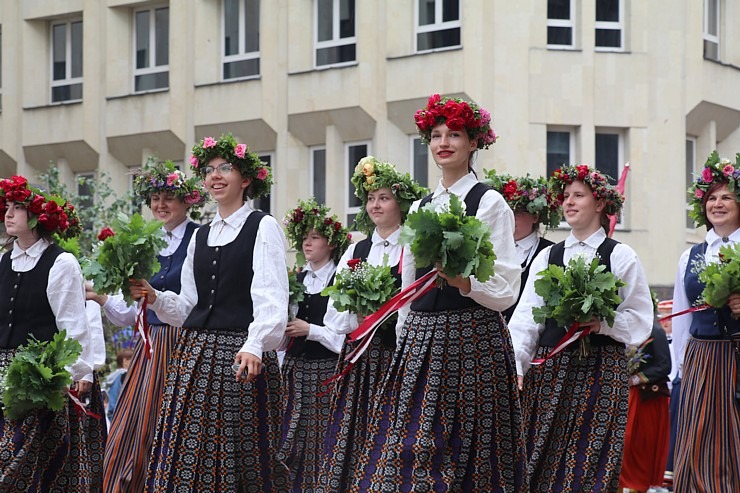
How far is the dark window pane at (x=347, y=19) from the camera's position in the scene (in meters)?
24.9

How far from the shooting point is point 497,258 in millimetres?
7008

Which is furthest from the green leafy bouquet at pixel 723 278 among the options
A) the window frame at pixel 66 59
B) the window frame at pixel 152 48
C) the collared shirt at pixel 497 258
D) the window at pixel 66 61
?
the window at pixel 66 61

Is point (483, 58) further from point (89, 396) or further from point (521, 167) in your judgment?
point (89, 396)

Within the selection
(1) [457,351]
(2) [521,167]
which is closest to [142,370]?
(1) [457,351]

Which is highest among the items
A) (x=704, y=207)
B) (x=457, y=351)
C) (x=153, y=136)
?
(x=153, y=136)

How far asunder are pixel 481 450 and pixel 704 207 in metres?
3.81

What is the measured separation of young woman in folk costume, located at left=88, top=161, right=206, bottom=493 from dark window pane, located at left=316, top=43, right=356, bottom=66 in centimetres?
1450

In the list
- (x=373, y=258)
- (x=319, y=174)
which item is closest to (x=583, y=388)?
(x=373, y=258)

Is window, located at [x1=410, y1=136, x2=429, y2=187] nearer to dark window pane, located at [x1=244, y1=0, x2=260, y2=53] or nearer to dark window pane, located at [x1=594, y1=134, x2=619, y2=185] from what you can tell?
dark window pane, located at [x1=594, y1=134, x2=619, y2=185]

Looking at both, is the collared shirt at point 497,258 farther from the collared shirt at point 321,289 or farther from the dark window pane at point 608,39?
the dark window pane at point 608,39

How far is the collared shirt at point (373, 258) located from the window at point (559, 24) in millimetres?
14162

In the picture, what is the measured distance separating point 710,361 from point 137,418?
150 inches

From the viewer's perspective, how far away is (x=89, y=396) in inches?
387

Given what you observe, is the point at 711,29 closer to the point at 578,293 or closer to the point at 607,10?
the point at 607,10
